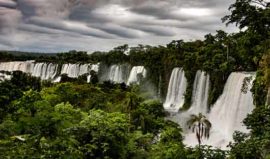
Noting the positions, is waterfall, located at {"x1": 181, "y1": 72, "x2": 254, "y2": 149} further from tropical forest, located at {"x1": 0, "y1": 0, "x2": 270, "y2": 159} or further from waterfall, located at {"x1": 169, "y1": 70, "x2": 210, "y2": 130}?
waterfall, located at {"x1": 169, "y1": 70, "x2": 210, "y2": 130}

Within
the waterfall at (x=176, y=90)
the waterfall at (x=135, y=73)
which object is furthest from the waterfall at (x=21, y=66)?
the waterfall at (x=176, y=90)

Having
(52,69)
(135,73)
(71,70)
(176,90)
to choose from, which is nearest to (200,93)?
(176,90)

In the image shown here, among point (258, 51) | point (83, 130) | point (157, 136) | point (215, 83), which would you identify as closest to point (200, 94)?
point (215, 83)

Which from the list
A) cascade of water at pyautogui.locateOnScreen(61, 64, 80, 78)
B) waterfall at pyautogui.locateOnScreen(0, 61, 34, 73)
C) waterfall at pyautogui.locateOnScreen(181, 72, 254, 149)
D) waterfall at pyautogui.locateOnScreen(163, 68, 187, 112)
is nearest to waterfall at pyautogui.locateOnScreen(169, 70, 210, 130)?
waterfall at pyautogui.locateOnScreen(163, 68, 187, 112)

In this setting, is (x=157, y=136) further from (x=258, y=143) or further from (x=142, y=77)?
(x=142, y=77)

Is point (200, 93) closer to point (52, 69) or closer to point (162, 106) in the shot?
point (162, 106)
